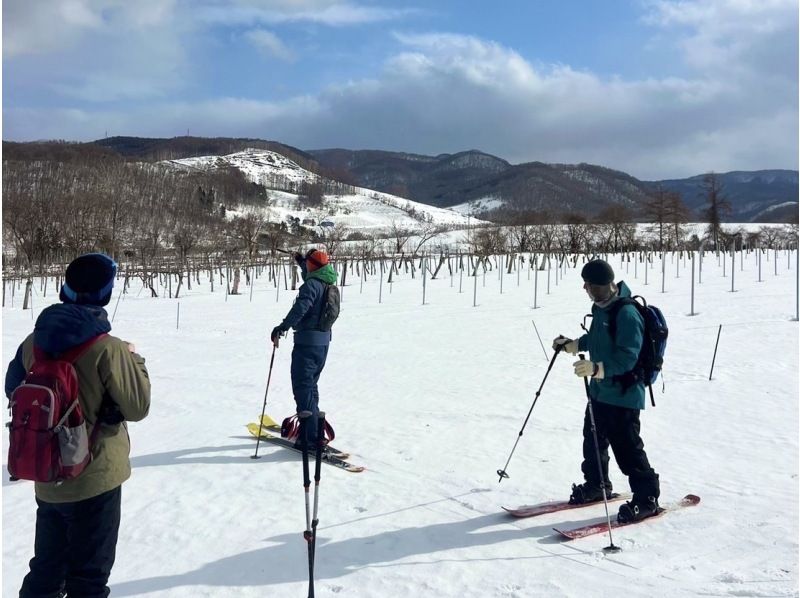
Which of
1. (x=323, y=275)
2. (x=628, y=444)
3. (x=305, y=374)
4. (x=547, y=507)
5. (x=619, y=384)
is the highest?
(x=323, y=275)

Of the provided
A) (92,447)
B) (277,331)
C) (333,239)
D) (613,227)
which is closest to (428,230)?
(333,239)

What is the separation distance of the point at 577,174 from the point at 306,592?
193 m

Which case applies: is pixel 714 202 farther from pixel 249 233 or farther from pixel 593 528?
pixel 593 528

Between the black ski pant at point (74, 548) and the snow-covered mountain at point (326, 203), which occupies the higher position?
the snow-covered mountain at point (326, 203)

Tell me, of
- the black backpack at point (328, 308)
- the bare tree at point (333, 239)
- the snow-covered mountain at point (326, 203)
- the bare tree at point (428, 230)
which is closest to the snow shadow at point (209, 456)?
the black backpack at point (328, 308)

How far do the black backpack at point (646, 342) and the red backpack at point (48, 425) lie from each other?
9.85ft

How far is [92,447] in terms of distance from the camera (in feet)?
8.38

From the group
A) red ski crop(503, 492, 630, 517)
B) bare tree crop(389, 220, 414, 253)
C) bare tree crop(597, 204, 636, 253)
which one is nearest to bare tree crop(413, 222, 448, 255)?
bare tree crop(389, 220, 414, 253)

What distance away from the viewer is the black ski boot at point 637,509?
400cm

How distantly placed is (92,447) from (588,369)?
2.70 meters

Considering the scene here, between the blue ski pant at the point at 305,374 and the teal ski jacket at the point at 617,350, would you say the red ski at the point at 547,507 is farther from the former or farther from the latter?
the blue ski pant at the point at 305,374

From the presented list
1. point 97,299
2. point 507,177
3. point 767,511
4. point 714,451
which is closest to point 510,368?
point 714,451

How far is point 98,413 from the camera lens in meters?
2.56

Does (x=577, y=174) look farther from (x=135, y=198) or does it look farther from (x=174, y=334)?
(x=174, y=334)
